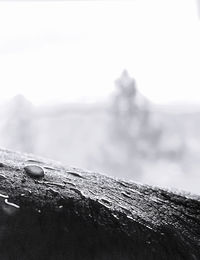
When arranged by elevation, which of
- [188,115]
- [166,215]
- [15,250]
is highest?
[188,115]

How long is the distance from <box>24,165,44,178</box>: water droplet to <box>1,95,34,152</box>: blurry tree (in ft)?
16.7

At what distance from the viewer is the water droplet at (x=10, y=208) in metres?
0.64

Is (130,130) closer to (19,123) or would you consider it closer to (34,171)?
(19,123)

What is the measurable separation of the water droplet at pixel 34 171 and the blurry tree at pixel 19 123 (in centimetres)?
510

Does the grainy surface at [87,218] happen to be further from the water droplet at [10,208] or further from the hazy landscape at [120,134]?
the hazy landscape at [120,134]

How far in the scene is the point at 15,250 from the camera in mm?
607

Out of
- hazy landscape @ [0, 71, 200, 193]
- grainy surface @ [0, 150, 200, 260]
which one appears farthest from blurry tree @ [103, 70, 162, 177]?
grainy surface @ [0, 150, 200, 260]

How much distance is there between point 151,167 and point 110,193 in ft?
21.6

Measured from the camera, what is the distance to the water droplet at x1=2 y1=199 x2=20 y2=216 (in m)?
0.64

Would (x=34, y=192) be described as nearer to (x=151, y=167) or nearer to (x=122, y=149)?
(x=151, y=167)

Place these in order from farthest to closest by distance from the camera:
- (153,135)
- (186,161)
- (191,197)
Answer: (153,135) → (186,161) → (191,197)

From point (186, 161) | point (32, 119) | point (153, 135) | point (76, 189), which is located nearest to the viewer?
point (76, 189)

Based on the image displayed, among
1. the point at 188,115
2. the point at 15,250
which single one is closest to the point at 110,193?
the point at 15,250

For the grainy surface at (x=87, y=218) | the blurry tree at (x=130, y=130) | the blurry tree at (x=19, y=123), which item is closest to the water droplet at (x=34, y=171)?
the grainy surface at (x=87, y=218)
